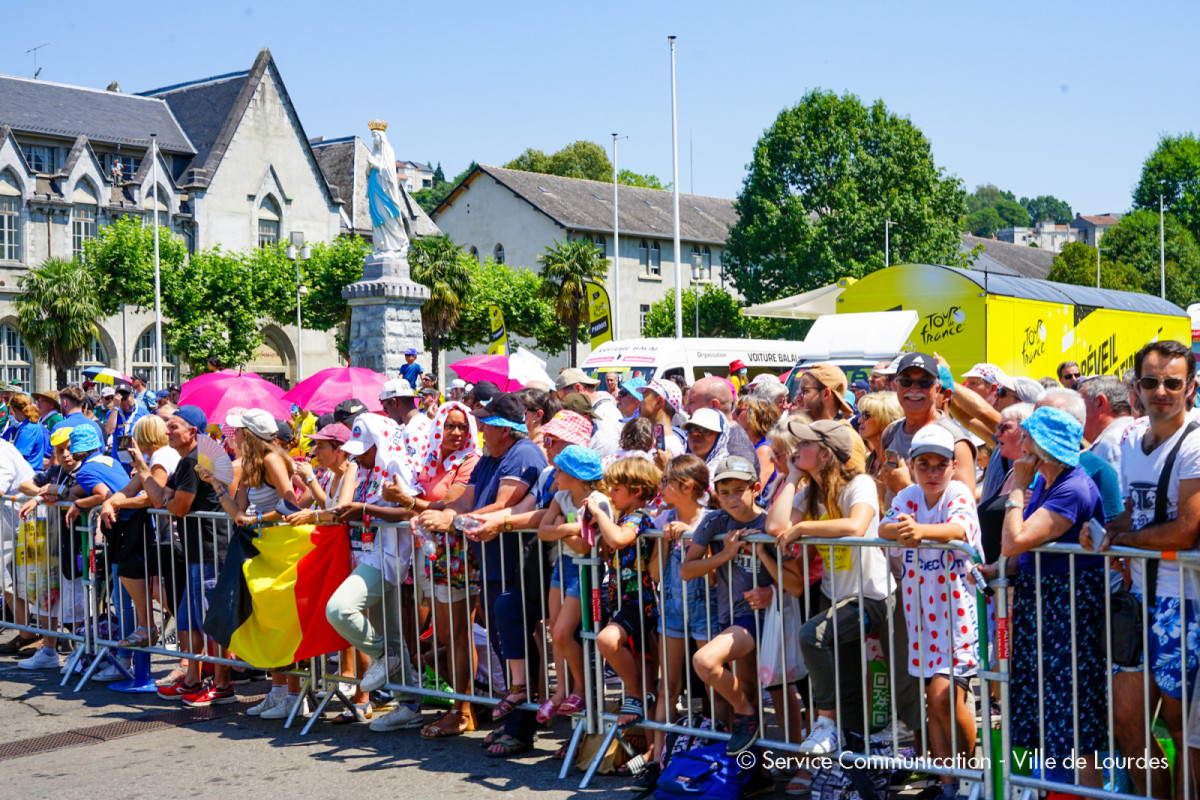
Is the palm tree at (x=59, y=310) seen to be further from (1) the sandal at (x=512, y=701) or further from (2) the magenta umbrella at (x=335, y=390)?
(1) the sandal at (x=512, y=701)

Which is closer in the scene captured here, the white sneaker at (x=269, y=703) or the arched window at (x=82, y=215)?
the white sneaker at (x=269, y=703)

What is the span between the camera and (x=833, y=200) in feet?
161

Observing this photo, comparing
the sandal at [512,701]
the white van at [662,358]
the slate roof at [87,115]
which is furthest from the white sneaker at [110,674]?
the slate roof at [87,115]

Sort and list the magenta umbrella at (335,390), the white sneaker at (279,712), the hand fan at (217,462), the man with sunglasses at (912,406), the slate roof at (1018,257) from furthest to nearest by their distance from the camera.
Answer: the slate roof at (1018,257) → the magenta umbrella at (335,390) → the hand fan at (217,462) → the white sneaker at (279,712) → the man with sunglasses at (912,406)

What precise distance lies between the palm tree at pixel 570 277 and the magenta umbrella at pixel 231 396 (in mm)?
33486

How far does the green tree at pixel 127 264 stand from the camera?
42.2 metres

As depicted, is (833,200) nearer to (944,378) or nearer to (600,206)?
(600,206)

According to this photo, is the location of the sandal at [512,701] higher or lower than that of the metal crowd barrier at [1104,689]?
lower

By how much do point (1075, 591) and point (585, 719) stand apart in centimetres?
259

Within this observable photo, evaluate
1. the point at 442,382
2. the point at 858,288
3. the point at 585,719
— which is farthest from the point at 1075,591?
the point at 442,382

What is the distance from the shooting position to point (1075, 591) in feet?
14.9

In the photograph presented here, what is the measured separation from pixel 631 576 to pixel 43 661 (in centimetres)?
536

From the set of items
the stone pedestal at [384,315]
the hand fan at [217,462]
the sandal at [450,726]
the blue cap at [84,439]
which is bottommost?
the sandal at [450,726]

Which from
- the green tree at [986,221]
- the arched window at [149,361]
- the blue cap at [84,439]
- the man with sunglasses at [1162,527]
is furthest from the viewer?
the green tree at [986,221]
